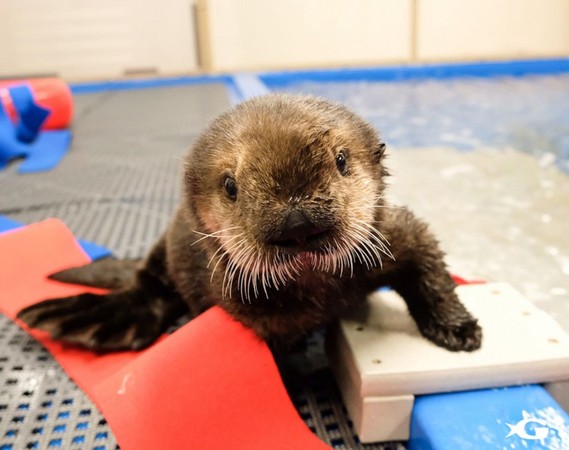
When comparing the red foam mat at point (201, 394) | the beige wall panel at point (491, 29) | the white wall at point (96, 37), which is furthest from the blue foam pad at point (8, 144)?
the beige wall panel at point (491, 29)

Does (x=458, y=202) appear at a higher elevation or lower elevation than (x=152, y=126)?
lower

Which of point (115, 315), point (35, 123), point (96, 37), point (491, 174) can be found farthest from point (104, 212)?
point (96, 37)

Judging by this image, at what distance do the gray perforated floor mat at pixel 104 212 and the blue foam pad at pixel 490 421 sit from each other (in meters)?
0.11

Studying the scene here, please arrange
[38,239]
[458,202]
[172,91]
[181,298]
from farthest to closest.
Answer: [172,91], [458,202], [38,239], [181,298]

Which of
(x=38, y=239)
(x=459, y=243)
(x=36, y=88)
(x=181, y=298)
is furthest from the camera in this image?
(x=36, y=88)

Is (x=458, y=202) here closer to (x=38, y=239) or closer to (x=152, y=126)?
(x=38, y=239)

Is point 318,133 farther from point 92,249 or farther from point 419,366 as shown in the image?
point 92,249

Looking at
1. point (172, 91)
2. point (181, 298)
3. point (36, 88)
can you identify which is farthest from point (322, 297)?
point (172, 91)

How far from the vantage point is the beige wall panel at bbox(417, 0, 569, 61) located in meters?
6.86

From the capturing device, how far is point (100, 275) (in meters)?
1.43

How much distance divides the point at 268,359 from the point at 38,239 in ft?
3.26

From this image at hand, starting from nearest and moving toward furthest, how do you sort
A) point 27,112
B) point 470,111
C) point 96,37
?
point 27,112
point 470,111
point 96,37

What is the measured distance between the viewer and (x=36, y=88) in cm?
349

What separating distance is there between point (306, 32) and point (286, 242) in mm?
6568
